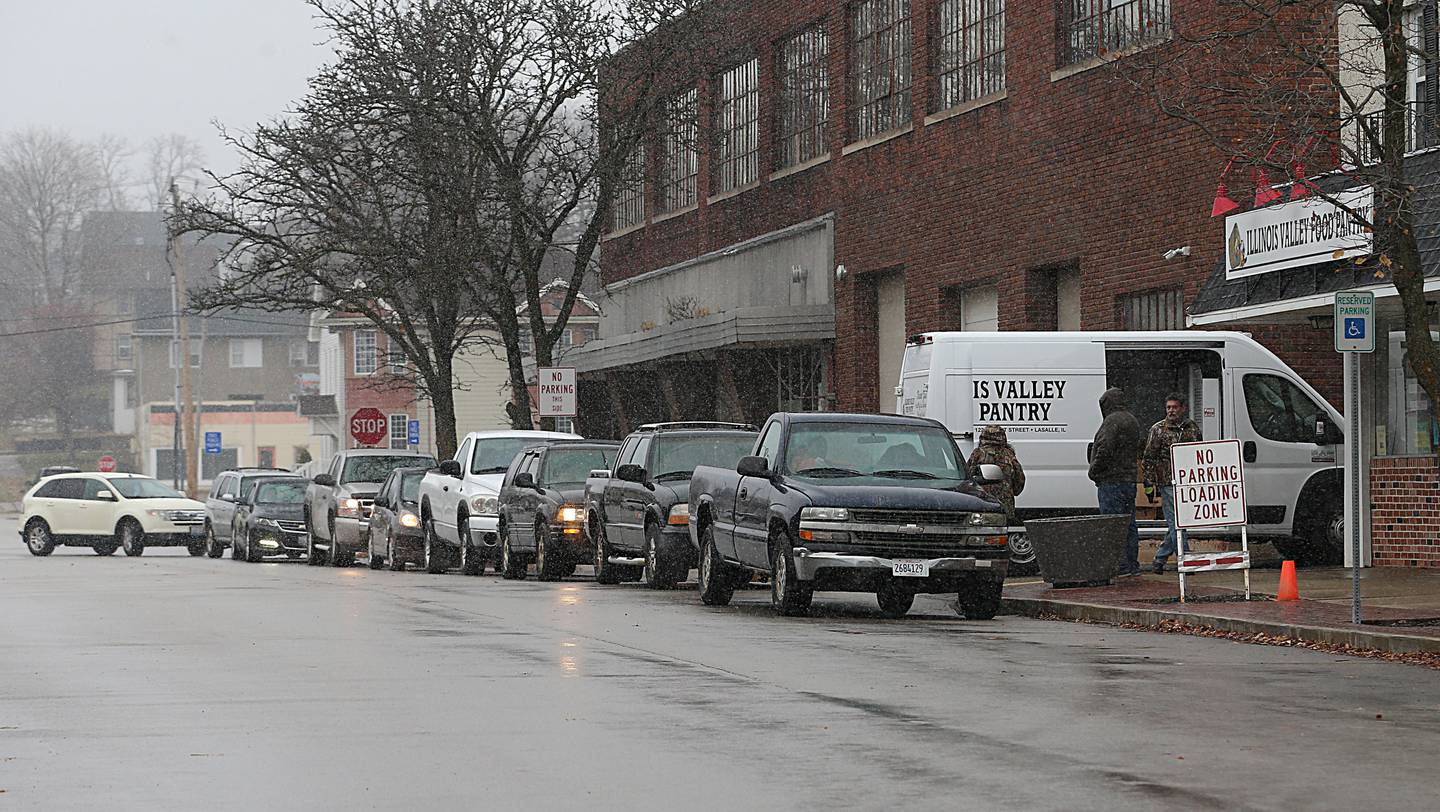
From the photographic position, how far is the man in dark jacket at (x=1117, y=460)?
21.8 m

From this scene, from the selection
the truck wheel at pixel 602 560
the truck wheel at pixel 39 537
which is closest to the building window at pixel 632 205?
the truck wheel at pixel 39 537

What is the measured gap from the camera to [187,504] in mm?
46188

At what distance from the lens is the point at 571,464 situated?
27891 millimetres

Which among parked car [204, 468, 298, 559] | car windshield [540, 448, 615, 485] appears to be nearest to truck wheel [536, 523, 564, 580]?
car windshield [540, 448, 615, 485]

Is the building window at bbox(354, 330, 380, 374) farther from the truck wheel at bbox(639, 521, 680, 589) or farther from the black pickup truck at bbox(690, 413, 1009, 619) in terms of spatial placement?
the black pickup truck at bbox(690, 413, 1009, 619)

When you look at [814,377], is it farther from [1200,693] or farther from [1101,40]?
[1200,693]

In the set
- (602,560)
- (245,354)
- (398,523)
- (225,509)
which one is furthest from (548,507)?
(245,354)

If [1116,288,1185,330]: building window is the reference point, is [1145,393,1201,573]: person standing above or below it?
→ below

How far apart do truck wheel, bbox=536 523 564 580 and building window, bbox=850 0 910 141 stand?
1247 cm

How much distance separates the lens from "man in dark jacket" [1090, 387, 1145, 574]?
71.7 ft

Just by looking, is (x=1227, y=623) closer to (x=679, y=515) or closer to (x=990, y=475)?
(x=990, y=475)

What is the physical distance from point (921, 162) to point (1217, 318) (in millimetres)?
12059

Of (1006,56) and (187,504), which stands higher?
(1006,56)

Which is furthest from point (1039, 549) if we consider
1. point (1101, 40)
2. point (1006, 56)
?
point (1006, 56)
